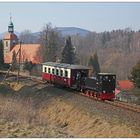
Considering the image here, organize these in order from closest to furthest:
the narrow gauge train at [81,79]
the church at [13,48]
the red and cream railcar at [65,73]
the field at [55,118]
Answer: the field at [55,118], the narrow gauge train at [81,79], the red and cream railcar at [65,73], the church at [13,48]

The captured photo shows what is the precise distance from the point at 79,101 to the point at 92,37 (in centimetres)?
14690

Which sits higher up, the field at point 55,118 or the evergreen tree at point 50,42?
the evergreen tree at point 50,42

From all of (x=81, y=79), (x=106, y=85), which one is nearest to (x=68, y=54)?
(x=81, y=79)

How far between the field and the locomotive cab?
61.1 inches

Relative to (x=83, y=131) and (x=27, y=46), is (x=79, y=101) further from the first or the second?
(x=27, y=46)

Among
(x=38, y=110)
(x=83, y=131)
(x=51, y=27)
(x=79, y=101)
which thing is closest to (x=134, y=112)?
(x=83, y=131)

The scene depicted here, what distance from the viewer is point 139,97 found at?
1748 inches

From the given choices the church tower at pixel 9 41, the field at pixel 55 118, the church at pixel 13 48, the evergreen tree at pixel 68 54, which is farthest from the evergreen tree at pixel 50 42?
the church tower at pixel 9 41

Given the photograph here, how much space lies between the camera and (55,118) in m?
26.1

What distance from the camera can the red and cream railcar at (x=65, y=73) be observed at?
33.9 m

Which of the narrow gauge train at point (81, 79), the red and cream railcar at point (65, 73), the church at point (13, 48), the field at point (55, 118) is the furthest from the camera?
the church at point (13, 48)

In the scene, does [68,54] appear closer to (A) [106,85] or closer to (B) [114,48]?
(A) [106,85]

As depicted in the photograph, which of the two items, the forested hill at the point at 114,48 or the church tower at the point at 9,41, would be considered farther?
the forested hill at the point at 114,48

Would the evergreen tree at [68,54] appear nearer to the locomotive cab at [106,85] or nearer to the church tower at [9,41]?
the church tower at [9,41]
